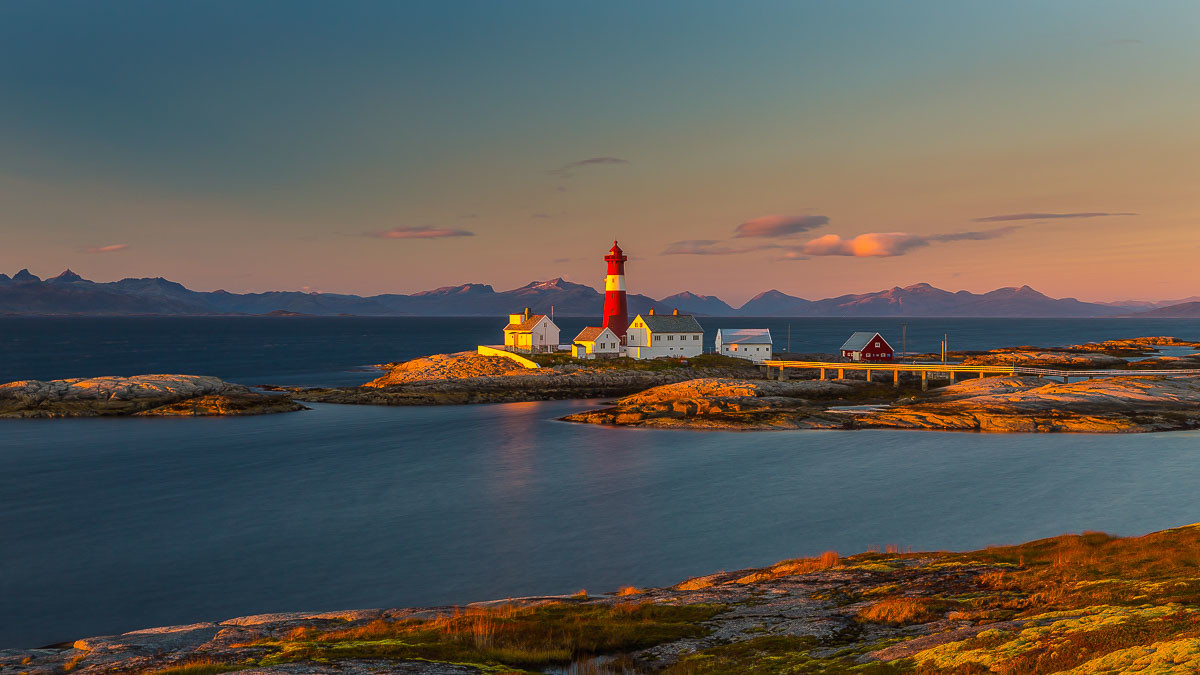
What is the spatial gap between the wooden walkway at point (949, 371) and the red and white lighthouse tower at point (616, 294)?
1956cm

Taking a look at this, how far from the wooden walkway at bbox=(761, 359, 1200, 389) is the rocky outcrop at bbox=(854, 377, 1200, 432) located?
4660 mm

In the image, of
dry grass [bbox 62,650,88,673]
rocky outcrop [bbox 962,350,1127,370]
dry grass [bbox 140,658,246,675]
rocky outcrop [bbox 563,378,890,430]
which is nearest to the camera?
dry grass [bbox 140,658,246,675]

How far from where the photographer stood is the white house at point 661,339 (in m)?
95.7

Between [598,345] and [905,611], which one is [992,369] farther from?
[905,611]

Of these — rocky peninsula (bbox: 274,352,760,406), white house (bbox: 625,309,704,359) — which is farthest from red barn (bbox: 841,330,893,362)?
white house (bbox: 625,309,704,359)

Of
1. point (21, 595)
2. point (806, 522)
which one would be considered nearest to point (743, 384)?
point (806, 522)

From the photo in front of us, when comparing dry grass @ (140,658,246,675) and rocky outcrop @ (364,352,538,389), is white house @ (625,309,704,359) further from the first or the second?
dry grass @ (140,658,246,675)

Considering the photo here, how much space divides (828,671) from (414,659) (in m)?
7.01

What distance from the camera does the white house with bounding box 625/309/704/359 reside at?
95688 millimetres

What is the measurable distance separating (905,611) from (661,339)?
268 ft

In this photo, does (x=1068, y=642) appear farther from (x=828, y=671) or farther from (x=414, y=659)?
(x=414, y=659)

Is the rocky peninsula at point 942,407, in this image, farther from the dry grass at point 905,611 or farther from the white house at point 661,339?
the dry grass at point 905,611

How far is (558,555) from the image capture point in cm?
2944

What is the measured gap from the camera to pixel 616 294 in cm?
9706
